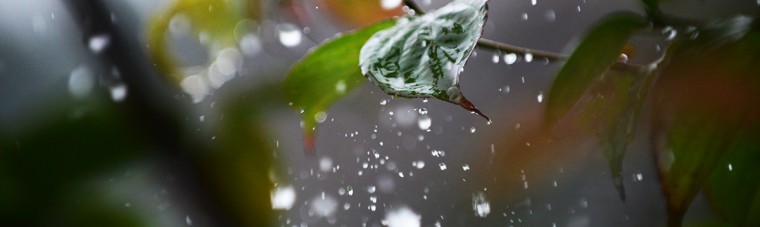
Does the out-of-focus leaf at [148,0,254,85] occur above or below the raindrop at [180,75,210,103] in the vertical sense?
above

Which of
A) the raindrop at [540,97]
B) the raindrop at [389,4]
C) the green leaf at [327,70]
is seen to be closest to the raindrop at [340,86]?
the green leaf at [327,70]

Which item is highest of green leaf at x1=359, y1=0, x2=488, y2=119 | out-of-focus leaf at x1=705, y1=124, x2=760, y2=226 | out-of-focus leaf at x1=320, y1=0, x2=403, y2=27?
green leaf at x1=359, y1=0, x2=488, y2=119

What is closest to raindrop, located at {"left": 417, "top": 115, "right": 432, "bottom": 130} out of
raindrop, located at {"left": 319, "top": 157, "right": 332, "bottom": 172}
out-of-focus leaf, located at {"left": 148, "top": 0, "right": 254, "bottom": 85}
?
raindrop, located at {"left": 319, "top": 157, "right": 332, "bottom": 172}

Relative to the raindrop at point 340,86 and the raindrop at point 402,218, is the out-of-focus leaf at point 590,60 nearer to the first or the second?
the raindrop at point 340,86

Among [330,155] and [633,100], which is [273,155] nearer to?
[330,155]

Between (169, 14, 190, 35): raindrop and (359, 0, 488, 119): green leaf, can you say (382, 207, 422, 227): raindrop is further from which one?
(359, 0, 488, 119): green leaf

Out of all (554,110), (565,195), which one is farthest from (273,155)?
(554,110)

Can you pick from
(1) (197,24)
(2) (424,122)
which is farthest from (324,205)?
(1) (197,24)
